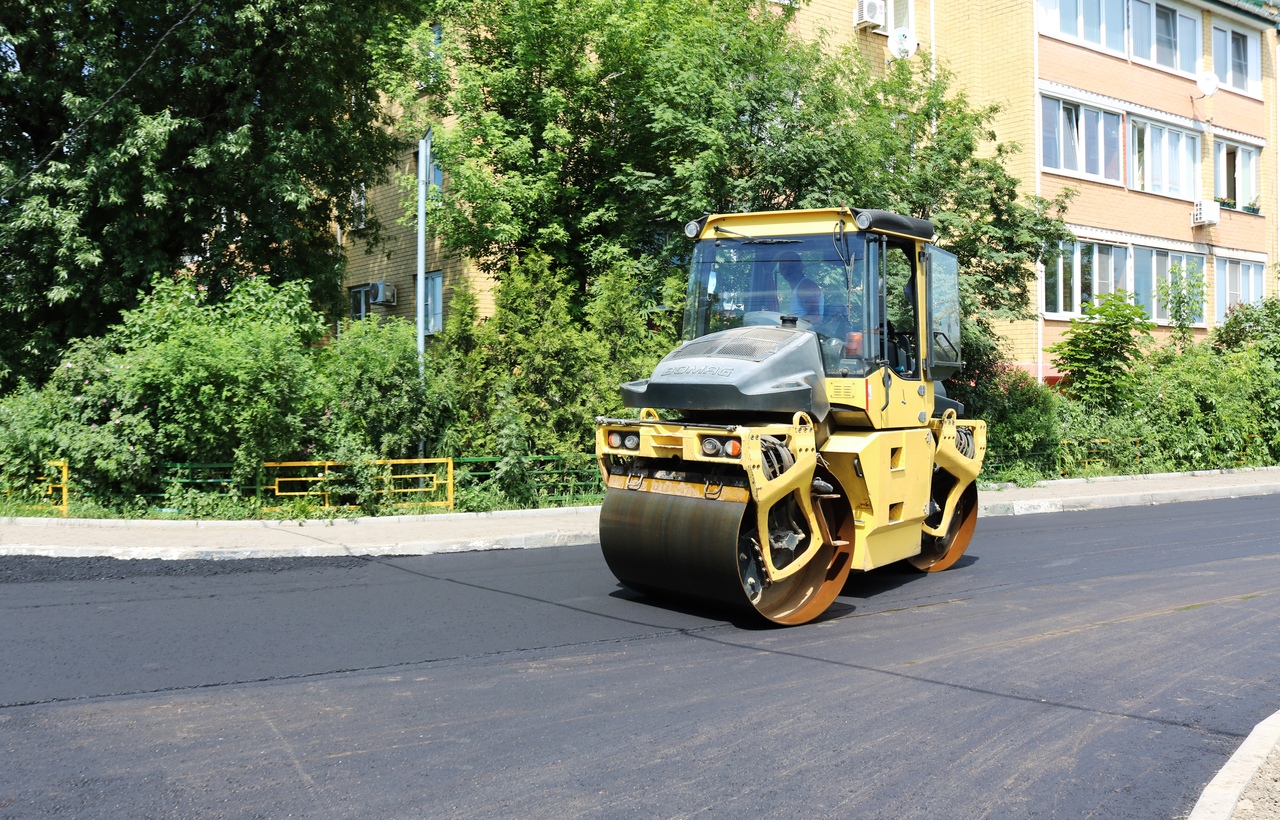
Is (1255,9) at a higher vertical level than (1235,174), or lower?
higher

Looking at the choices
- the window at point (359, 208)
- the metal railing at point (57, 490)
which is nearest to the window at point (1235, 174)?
the window at point (359, 208)

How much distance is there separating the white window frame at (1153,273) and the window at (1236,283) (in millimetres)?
1776

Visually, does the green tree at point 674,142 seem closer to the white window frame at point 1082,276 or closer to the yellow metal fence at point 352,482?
the yellow metal fence at point 352,482

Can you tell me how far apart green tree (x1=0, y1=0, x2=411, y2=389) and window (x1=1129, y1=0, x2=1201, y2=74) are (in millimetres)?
21853

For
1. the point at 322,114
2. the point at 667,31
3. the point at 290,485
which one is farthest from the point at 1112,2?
the point at 290,485

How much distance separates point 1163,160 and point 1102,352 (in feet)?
37.8

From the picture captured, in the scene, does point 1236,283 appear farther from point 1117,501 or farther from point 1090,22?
point 1117,501

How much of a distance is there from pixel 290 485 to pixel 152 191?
19.2ft

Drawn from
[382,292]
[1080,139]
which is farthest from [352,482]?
[1080,139]

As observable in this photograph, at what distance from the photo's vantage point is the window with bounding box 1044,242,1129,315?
26.4 metres

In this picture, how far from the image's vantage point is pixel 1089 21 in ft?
91.0

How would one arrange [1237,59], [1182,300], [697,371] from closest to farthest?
[697,371]
[1182,300]
[1237,59]

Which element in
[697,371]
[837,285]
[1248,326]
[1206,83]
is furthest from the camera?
[1206,83]

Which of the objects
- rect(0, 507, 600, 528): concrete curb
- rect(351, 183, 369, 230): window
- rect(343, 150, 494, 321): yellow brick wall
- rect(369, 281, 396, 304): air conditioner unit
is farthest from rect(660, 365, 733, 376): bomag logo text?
rect(369, 281, 396, 304): air conditioner unit
